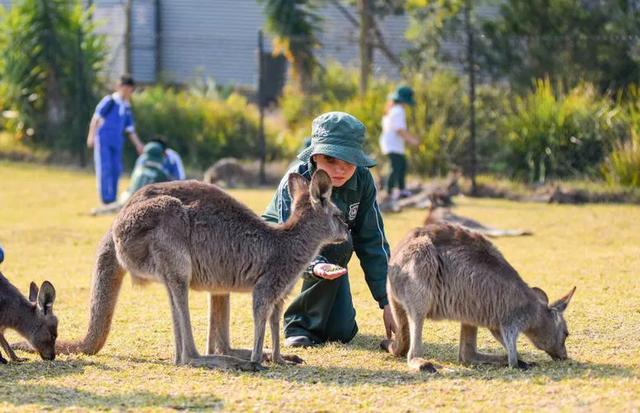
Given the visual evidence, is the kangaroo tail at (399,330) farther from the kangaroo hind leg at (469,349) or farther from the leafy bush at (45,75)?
the leafy bush at (45,75)

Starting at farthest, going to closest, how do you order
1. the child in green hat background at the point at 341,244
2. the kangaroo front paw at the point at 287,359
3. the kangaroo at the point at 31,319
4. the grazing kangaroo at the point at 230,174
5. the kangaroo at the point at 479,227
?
1. the grazing kangaroo at the point at 230,174
2. the kangaroo at the point at 479,227
3. the child in green hat background at the point at 341,244
4. the kangaroo at the point at 31,319
5. the kangaroo front paw at the point at 287,359

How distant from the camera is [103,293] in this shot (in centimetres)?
542

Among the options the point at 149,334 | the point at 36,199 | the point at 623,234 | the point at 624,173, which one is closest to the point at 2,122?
the point at 36,199

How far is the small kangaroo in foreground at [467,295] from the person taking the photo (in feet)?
16.8

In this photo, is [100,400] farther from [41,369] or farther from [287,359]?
[287,359]

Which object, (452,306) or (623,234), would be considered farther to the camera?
(623,234)

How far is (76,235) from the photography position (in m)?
11.1

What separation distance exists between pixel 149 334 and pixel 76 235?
17.0ft

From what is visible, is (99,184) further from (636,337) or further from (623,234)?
(636,337)

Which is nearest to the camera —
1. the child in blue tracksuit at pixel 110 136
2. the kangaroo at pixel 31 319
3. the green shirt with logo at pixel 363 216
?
the kangaroo at pixel 31 319

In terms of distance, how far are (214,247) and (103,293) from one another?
2.06 ft

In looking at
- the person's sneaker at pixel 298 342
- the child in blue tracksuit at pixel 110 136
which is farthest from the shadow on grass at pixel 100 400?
the child in blue tracksuit at pixel 110 136

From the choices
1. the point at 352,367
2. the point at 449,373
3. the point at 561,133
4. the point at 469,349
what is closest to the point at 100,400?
the point at 352,367

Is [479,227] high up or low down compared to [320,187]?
down
